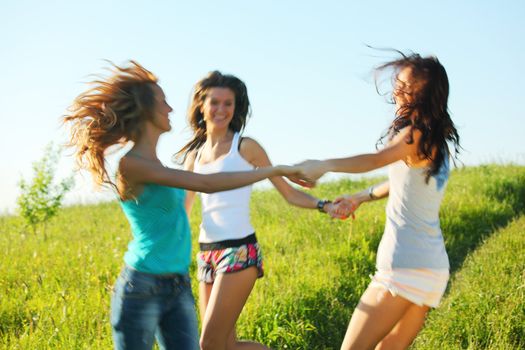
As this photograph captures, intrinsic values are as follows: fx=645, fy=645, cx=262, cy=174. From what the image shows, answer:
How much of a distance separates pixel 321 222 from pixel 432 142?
6.31 m

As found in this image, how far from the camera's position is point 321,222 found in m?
10.2

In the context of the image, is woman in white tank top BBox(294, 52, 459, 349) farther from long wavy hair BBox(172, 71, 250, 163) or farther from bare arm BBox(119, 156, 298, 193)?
long wavy hair BBox(172, 71, 250, 163)

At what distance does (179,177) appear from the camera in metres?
3.60

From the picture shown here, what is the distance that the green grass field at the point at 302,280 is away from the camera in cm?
614

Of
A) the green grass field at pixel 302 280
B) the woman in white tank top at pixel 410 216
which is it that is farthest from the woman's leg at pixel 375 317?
the green grass field at pixel 302 280

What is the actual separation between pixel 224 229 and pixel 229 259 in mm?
206

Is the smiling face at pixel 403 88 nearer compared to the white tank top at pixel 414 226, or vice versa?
the white tank top at pixel 414 226

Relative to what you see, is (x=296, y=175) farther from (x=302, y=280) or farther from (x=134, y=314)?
(x=302, y=280)

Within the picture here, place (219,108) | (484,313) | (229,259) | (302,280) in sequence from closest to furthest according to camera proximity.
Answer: (229,259) → (219,108) → (484,313) → (302,280)

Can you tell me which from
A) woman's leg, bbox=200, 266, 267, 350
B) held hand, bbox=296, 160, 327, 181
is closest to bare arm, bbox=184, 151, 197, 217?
woman's leg, bbox=200, 266, 267, 350

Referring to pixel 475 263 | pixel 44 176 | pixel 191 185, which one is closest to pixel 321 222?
pixel 475 263

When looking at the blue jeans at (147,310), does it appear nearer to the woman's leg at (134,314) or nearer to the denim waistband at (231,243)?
the woman's leg at (134,314)

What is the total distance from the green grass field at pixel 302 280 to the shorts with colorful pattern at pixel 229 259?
1.55m

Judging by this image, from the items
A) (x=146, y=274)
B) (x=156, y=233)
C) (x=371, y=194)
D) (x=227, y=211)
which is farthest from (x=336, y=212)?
(x=146, y=274)
